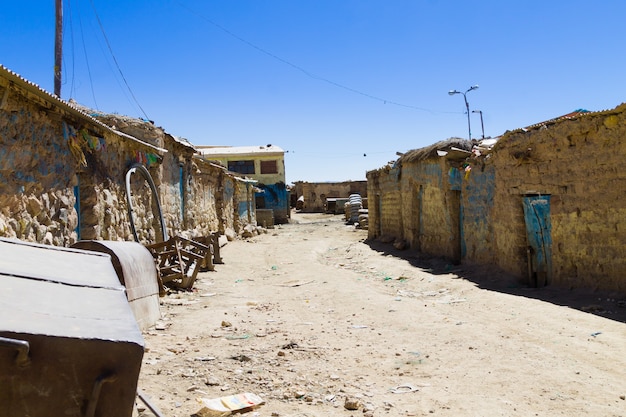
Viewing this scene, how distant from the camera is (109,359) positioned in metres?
2.04

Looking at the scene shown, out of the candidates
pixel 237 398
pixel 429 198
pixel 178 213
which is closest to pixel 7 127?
pixel 237 398

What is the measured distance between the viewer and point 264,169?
35906mm

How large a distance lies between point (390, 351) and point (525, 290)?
420 centimetres

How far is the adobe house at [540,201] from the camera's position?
710 centimetres

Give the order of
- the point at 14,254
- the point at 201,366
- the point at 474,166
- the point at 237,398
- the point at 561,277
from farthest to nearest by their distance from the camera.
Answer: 1. the point at 474,166
2. the point at 561,277
3. the point at 201,366
4. the point at 237,398
5. the point at 14,254

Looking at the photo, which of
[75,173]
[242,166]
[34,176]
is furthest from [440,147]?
[242,166]

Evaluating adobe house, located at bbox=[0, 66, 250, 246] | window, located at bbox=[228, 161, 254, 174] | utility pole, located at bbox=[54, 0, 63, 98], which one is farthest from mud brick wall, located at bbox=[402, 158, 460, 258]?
window, located at bbox=[228, 161, 254, 174]

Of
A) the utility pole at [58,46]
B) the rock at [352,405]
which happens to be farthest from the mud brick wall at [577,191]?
the utility pole at [58,46]

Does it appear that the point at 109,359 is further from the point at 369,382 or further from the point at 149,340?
the point at 149,340

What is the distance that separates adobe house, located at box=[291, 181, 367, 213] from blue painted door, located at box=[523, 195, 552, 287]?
30.5 m

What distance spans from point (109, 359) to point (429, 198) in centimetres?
1163

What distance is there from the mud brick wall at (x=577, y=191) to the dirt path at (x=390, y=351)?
506mm

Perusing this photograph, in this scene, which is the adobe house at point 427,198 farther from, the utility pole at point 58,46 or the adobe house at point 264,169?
the adobe house at point 264,169

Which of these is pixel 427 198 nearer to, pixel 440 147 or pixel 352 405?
pixel 440 147
